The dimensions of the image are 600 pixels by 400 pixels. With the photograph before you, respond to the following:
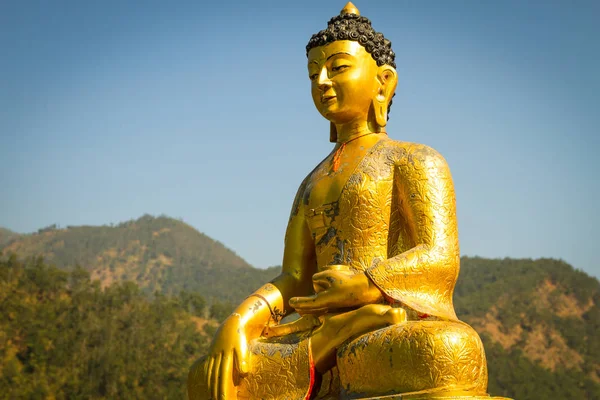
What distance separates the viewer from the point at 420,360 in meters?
3.92

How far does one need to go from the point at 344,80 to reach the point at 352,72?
0.08m

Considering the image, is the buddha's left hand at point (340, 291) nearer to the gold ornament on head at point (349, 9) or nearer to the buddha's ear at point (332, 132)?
the buddha's ear at point (332, 132)

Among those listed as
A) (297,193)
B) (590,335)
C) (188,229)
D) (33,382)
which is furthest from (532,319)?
(188,229)

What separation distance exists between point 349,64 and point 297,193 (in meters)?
0.99

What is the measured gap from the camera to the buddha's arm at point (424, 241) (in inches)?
173

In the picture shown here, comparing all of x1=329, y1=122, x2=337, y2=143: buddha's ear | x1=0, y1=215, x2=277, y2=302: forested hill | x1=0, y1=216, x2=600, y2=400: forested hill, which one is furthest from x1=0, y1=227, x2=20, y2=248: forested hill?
x1=329, y1=122, x2=337, y2=143: buddha's ear

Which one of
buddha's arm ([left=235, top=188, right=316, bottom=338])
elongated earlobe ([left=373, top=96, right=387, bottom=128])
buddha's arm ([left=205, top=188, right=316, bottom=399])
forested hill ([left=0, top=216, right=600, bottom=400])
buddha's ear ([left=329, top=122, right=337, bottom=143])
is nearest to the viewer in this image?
buddha's arm ([left=205, top=188, right=316, bottom=399])

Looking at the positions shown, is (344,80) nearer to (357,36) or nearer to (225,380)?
(357,36)

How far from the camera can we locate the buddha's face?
5094 millimetres

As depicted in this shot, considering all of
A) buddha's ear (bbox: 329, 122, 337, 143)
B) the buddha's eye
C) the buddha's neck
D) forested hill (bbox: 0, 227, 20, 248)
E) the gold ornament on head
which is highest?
forested hill (bbox: 0, 227, 20, 248)

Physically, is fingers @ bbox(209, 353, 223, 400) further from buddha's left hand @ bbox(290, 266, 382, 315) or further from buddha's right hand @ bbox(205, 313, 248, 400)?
buddha's left hand @ bbox(290, 266, 382, 315)

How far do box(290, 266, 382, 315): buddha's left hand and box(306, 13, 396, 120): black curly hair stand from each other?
1.48 meters

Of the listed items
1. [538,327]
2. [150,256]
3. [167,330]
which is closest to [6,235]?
[150,256]

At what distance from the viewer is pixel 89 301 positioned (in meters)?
39.6
